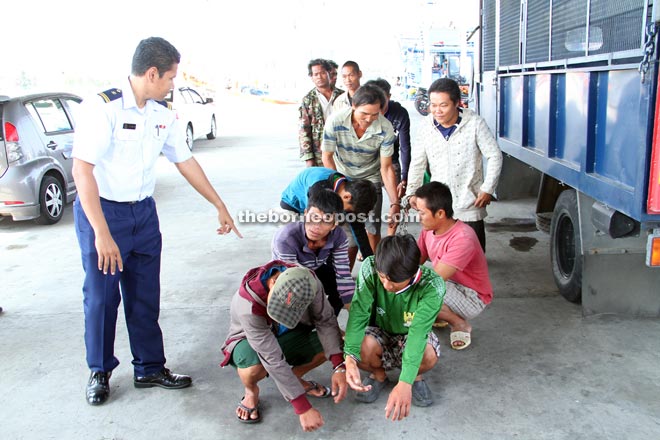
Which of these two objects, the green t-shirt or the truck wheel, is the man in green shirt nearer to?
the green t-shirt

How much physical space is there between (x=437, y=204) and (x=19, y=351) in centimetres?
266

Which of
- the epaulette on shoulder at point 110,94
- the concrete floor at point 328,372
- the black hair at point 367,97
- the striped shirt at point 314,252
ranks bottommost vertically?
the concrete floor at point 328,372

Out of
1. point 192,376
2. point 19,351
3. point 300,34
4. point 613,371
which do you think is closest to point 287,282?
point 192,376

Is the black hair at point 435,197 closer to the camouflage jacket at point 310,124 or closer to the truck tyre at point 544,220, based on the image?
the truck tyre at point 544,220

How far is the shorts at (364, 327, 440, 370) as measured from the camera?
2.85 meters

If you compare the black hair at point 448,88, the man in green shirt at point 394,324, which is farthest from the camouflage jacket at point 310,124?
the man in green shirt at point 394,324

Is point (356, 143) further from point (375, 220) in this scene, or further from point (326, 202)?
point (326, 202)

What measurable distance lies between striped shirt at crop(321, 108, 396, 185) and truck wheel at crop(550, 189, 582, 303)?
1263 mm

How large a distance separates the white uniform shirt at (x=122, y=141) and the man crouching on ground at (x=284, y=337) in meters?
0.73

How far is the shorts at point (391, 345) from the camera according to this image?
2854 mm

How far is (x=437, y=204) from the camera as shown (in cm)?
321

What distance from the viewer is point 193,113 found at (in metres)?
13.2

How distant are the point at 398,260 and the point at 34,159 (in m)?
5.36

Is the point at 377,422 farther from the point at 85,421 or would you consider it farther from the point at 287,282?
the point at 85,421
